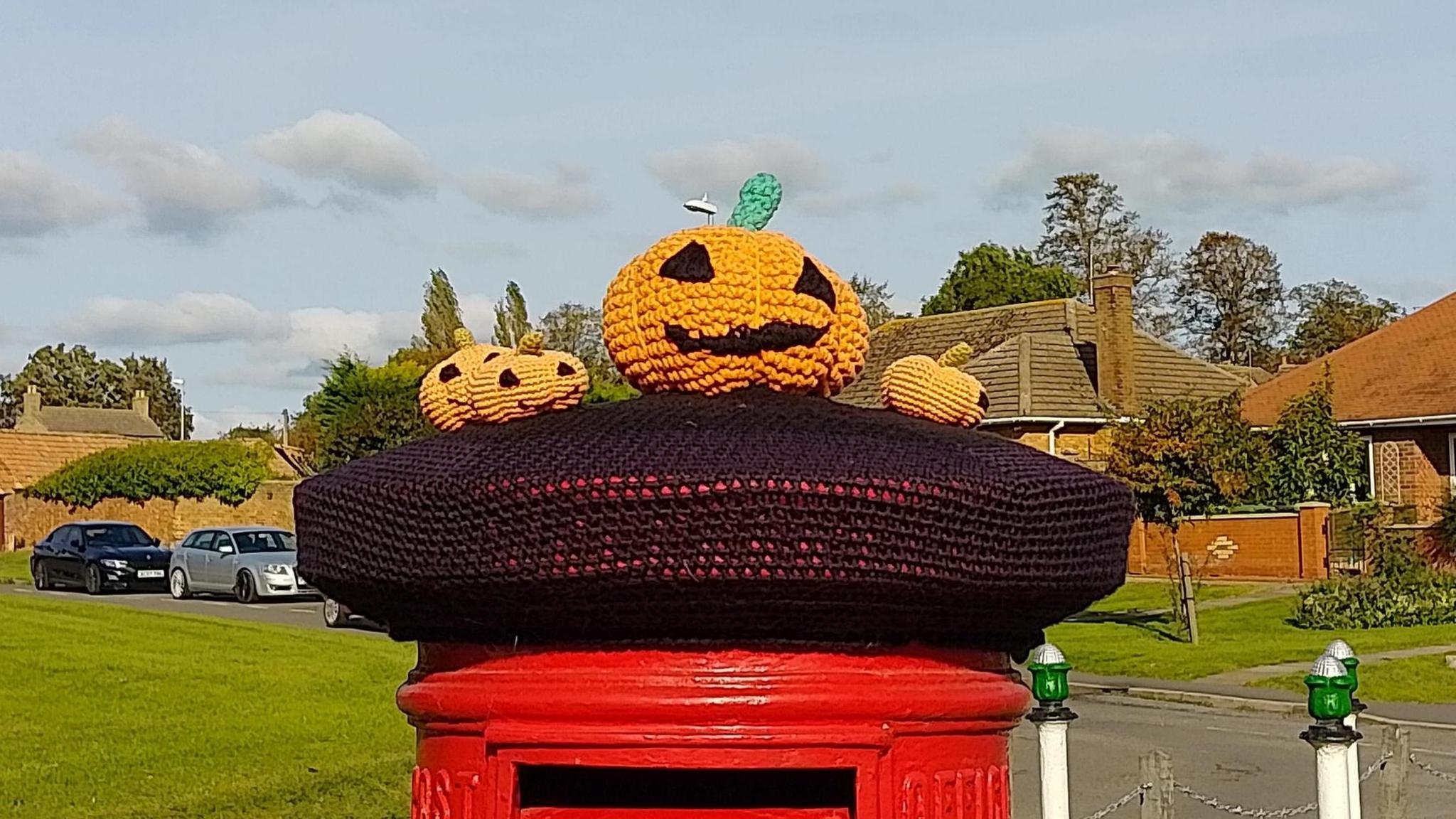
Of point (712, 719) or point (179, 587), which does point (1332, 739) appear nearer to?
point (712, 719)

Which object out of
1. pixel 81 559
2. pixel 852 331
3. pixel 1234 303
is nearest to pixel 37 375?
pixel 1234 303

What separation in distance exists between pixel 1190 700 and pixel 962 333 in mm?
24177

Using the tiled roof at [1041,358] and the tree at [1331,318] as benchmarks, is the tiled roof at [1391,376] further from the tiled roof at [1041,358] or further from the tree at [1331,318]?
the tree at [1331,318]

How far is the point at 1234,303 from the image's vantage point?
2197 inches

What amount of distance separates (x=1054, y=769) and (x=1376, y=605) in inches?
590

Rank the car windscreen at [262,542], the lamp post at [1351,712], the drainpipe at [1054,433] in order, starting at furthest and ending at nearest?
the drainpipe at [1054,433] → the car windscreen at [262,542] → the lamp post at [1351,712]

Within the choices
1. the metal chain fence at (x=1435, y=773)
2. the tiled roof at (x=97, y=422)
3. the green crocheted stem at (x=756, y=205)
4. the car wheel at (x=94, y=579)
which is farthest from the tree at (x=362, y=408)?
the tiled roof at (x=97, y=422)

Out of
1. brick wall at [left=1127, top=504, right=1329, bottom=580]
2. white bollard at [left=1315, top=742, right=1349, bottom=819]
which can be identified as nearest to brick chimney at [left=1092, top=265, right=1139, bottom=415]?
brick wall at [left=1127, top=504, right=1329, bottom=580]

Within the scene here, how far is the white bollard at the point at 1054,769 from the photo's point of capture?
5805mm

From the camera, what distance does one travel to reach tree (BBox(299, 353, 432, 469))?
27.8m

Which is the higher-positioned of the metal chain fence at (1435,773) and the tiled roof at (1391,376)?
the tiled roof at (1391,376)

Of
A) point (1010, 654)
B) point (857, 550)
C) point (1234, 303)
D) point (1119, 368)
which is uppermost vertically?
point (1234, 303)

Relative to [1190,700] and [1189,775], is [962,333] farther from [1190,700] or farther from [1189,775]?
[1189,775]

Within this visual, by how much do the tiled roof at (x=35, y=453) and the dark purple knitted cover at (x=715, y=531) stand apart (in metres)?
44.6
